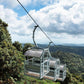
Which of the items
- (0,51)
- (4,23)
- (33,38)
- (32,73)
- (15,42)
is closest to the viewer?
(33,38)

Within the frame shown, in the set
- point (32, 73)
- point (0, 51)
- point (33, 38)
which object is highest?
point (33, 38)

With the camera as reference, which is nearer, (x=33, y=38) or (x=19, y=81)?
(x=33, y=38)

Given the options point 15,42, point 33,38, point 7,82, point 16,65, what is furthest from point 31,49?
point 15,42

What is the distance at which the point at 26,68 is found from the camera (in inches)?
286

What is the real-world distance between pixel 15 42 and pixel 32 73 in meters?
16.0

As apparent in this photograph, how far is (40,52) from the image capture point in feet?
21.4

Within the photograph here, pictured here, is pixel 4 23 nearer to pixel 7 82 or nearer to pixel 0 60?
pixel 0 60

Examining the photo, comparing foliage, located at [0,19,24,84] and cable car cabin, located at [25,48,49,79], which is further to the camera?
foliage, located at [0,19,24,84]

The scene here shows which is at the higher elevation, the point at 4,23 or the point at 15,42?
the point at 4,23

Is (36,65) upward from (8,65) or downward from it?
upward

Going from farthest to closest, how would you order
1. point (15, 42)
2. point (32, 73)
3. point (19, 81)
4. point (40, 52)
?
point (15, 42) < point (19, 81) < point (32, 73) < point (40, 52)

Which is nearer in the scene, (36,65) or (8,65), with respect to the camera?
(36,65)

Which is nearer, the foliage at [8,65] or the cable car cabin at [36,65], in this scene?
the cable car cabin at [36,65]

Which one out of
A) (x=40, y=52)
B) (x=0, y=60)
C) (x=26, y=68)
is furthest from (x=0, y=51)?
(x=40, y=52)
